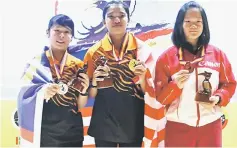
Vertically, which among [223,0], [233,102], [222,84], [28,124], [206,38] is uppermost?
[223,0]

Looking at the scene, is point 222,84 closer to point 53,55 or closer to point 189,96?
point 189,96

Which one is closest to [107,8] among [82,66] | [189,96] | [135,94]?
[82,66]

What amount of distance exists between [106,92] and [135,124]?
0.17 metres

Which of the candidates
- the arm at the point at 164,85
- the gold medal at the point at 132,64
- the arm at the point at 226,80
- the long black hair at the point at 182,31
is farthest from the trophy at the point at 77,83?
the arm at the point at 226,80

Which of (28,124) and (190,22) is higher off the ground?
(190,22)

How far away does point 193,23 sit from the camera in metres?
1.23

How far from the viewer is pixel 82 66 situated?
51.1 inches

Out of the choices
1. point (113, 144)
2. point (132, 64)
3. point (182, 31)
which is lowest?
point (113, 144)

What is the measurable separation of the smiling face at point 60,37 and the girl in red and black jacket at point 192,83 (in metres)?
0.39

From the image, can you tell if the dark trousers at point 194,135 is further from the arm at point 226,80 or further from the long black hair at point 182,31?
the long black hair at point 182,31

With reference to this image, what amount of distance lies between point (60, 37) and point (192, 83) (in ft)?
1.82

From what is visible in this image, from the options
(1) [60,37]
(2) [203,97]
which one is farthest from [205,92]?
(1) [60,37]

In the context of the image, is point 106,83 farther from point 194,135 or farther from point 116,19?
point 194,135

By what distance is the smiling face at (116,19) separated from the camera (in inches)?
49.4
